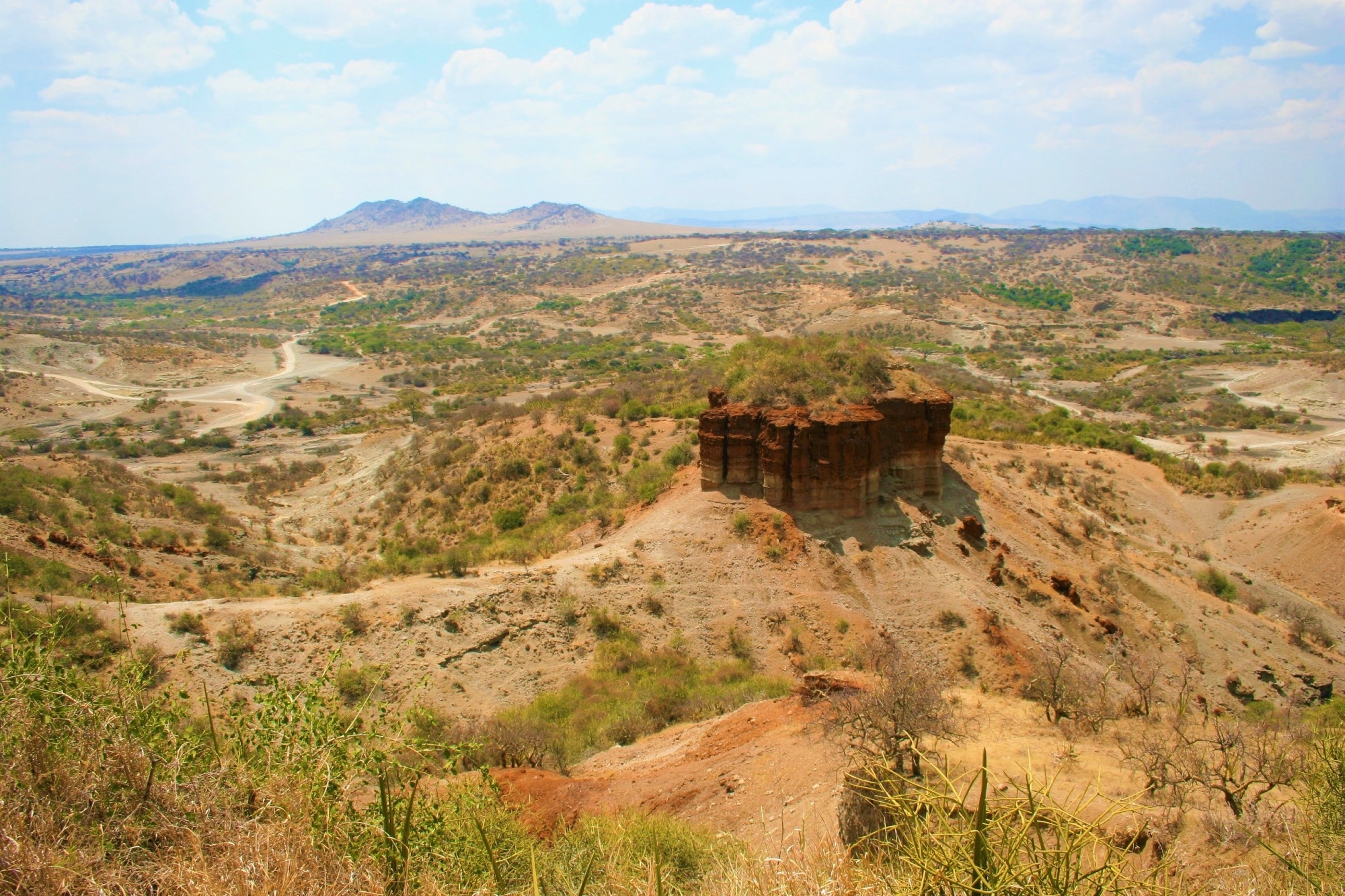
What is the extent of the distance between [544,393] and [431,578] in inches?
1206

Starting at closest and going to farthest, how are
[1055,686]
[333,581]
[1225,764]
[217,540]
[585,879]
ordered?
[585,879] → [1225,764] → [1055,686] → [333,581] → [217,540]

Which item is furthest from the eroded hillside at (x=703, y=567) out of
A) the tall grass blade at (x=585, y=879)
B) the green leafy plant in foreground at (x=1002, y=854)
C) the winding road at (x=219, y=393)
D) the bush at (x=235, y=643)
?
the green leafy plant in foreground at (x=1002, y=854)

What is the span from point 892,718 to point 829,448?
365 inches

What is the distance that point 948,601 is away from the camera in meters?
15.4

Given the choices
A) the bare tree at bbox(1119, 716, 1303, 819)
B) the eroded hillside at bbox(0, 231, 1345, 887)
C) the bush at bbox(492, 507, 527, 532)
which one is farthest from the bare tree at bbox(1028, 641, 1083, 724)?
the bush at bbox(492, 507, 527, 532)

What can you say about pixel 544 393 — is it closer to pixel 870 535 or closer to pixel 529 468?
pixel 529 468

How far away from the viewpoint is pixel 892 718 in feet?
26.2

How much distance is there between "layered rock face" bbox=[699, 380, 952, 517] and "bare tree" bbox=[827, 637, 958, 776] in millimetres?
7518

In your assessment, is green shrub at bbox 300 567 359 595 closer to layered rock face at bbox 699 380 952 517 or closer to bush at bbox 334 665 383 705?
bush at bbox 334 665 383 705

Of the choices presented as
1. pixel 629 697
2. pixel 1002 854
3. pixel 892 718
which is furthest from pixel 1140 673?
pixel 1002 854

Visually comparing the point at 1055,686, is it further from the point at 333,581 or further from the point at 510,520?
the point at 510,520

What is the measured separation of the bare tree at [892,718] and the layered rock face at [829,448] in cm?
752

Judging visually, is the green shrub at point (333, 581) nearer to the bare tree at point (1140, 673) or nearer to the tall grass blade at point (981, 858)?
the tall grass blade at point (981, 858)

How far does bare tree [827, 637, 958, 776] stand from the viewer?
25.6ft
